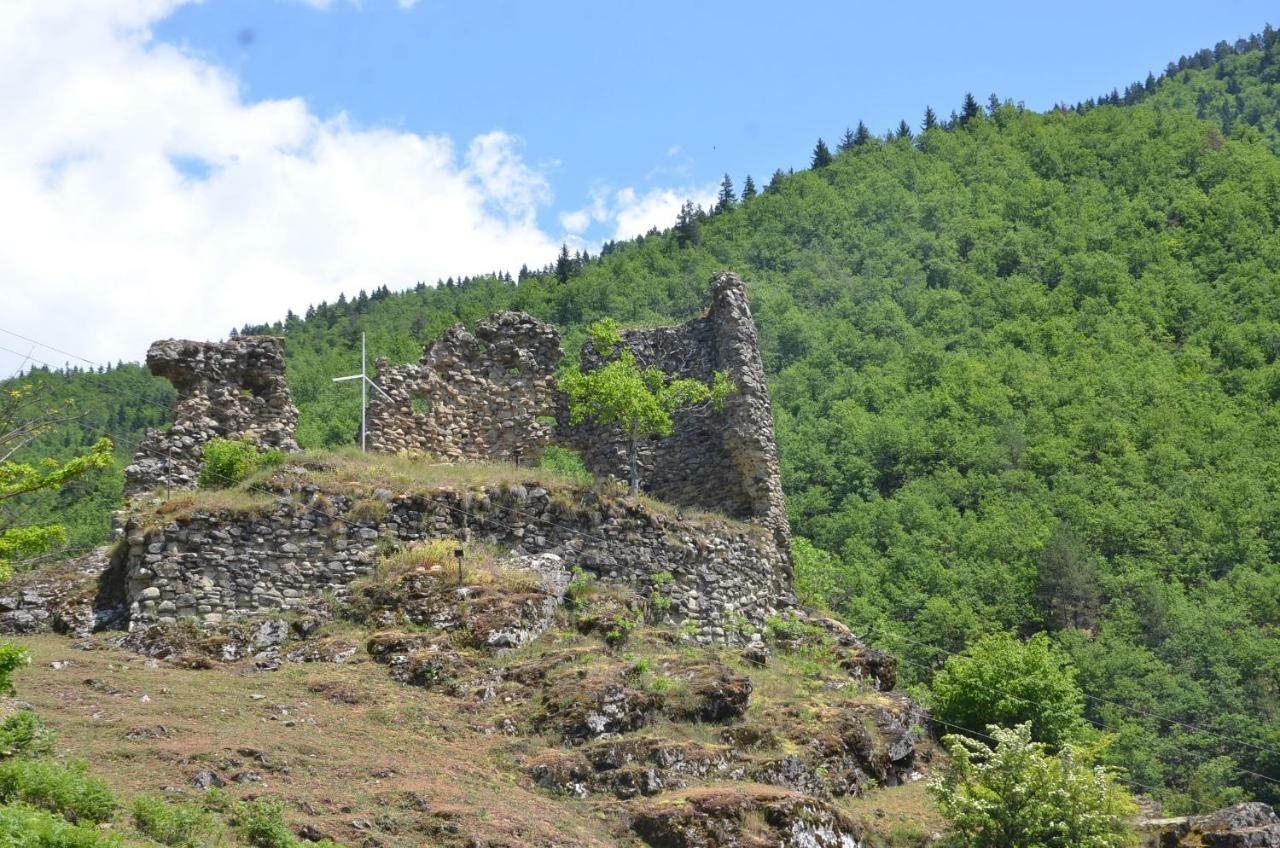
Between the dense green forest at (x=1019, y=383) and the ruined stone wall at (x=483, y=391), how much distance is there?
445 cm

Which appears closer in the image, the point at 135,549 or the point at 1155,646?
the point at 135,549

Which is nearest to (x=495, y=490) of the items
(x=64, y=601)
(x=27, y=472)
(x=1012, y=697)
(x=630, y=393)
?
(x=630, y=393)

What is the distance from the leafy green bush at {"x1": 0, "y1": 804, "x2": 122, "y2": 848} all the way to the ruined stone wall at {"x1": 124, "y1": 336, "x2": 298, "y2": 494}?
48.6 ft

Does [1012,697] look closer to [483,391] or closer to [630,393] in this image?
[630,393]

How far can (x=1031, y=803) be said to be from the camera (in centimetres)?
1730

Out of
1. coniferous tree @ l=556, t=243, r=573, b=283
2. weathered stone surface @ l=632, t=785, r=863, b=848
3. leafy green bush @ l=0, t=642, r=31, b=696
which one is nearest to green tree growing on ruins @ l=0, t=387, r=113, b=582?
leafy green bush @ l=0, t=642, r=31, b=696

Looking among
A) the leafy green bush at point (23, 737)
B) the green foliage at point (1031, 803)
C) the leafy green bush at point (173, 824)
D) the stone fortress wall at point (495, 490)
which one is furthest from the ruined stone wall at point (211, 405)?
the green foliage at point (1031, 803)

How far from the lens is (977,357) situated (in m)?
90.4

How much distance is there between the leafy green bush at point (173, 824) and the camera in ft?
38.2

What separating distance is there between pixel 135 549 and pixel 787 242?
96986 millimetres

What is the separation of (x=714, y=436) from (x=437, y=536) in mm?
8052

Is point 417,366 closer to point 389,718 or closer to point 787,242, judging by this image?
point 389,718

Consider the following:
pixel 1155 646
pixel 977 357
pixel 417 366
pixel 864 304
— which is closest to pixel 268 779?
pixel 417 366

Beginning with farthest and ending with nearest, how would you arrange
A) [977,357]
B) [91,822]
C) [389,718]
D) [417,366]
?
[977,357], [417,366], [389,718], [91,822]
